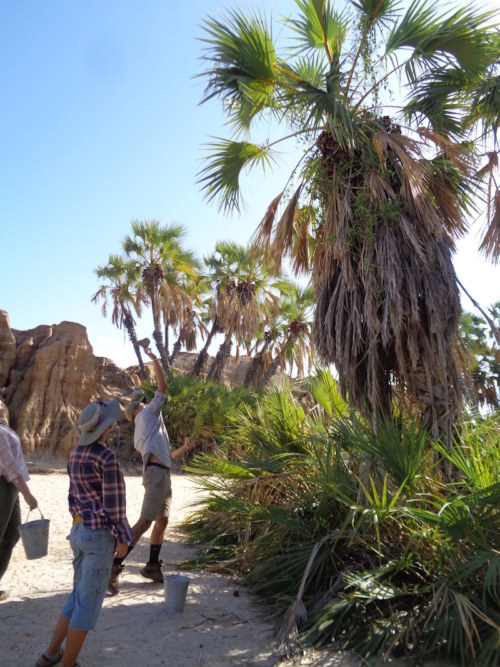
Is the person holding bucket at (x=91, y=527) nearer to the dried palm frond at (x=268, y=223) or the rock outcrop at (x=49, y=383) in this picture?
the dried palm frond at (x=268, y=223)

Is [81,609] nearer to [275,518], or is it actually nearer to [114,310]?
[275,518]

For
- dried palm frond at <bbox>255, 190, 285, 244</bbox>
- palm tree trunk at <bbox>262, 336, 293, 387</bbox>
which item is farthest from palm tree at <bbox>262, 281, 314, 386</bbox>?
dried palm frond at <bbox>255, 190, 285, 244</bbox>

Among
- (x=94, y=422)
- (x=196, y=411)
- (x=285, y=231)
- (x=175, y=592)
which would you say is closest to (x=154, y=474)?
(x=175, y=592)

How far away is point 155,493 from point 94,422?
196cm

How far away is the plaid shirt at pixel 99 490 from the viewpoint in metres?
3.29

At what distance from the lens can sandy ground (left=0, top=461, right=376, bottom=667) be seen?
11.8ft

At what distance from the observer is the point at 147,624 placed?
416 cm

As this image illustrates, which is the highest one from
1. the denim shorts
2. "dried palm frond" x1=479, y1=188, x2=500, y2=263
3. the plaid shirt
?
"dried palm frond" x1=479, y1=188, x2=500, y2=263

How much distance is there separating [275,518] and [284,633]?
123cm

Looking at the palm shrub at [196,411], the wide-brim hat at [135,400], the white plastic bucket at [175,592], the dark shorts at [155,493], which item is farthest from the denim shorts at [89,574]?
the palm shrub at [196,411]

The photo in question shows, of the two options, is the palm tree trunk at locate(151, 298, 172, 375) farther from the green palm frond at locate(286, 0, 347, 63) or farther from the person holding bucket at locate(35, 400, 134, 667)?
the person holding bucket at locate(35, 400, 134, 667)

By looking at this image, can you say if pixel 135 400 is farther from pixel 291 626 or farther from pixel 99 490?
pixel 291 626

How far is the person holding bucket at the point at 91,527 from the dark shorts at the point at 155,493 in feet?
5.45

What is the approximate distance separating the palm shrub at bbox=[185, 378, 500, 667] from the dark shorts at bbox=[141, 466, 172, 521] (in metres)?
0.79
